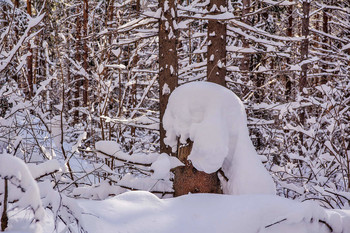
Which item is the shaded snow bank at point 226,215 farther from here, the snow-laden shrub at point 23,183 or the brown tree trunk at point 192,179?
the snow-laden shrub at point 23,183

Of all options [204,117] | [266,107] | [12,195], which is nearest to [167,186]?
[204,117]

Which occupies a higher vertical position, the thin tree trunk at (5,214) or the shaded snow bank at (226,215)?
the thin tree trunk at (5,214)

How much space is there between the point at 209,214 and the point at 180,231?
377 millimetres

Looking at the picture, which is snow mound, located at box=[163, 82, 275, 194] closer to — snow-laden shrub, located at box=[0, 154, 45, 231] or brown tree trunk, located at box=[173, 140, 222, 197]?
brown tree trunk, located at box=[173, 140, 222, 197]

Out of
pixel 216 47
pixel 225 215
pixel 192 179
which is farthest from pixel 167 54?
pixel 225 215

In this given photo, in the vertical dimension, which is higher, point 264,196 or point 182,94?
point 182,94

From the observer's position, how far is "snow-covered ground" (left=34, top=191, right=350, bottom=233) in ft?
9.13

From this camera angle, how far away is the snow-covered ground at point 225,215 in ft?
9.13

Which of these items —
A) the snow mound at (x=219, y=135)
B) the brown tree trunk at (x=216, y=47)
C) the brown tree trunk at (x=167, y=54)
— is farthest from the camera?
the brown tree trunk at (x=216, y=47)

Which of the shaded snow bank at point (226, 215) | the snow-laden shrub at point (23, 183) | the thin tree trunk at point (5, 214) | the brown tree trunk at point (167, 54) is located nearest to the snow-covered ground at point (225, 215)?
the shaded snow bank at point (226, 215)

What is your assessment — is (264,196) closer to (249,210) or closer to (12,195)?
(249,210)

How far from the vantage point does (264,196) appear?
318 centimetres

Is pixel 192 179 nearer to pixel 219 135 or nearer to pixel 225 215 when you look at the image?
pixel 219 135

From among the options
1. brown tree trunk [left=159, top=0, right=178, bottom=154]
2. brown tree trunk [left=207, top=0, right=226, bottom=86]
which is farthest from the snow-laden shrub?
brown tree trunk [left=207, top=0, right=226, bottom=86]
